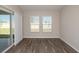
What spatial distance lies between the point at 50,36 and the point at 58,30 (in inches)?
34.4

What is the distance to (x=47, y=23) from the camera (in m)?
9.97

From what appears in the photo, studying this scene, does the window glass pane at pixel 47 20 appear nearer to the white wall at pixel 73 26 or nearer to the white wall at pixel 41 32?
the white wall at pixel 41 32

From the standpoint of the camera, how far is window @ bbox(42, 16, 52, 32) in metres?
9.92

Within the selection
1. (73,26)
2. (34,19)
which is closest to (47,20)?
(34,19)

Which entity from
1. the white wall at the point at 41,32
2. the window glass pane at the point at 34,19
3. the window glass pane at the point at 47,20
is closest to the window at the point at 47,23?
the window glass pane at the point at 47,20

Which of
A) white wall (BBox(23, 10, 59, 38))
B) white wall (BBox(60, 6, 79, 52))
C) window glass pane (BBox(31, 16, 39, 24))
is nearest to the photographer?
white wall (BBox(60, 6, 79, 52))

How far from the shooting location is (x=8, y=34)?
558cm

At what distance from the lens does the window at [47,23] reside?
9.92 meters

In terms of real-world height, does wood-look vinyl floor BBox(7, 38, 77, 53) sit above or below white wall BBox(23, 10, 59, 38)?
below

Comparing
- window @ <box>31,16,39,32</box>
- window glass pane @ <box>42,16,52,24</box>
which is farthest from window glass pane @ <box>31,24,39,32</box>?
window glass pane @ <box>42,16,52,24</box>

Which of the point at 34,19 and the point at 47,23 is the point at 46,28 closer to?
the point at 47,23

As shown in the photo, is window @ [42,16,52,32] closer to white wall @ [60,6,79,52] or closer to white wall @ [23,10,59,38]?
white wall @ [23,10,59,38]

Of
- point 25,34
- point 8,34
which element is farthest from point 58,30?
point 8,34

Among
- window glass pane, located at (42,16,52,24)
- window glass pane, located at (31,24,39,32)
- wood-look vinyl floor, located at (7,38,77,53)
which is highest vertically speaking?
window glass pane, located at (42,16,52,24)
